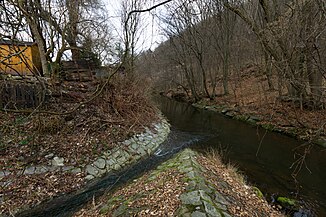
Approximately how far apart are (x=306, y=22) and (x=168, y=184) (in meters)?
6.60

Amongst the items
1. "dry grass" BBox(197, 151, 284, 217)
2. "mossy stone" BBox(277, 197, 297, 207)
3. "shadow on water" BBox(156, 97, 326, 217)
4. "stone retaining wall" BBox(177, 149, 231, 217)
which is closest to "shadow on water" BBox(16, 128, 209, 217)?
"shadow on water" BBox(156, 97, 326, 217)

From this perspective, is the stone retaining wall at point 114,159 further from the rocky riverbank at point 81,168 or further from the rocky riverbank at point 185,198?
the rocky riverbank at point 185,198

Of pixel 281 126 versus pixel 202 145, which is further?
pixel 281 126

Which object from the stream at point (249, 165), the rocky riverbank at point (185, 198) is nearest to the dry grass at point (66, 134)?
the stream at point (249, 165)

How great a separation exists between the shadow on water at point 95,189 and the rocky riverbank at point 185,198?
0.40m

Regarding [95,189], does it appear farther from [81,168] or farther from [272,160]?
[272,160]

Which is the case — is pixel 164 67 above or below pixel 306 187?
above

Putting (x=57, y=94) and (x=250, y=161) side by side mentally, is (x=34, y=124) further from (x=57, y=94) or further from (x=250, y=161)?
(x=250, y=161)

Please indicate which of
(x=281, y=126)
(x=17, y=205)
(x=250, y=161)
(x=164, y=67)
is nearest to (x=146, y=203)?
(x=17, y=205)

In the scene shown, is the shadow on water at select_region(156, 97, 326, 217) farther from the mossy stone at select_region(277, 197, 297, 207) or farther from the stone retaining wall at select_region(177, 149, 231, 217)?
the stone retaining wall at select_region(177, 149, 231, 217)

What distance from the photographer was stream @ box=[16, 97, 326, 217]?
4379mm

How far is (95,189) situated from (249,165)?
4.69 meters

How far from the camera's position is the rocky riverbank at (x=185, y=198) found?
297cm

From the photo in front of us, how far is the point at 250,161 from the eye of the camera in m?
6.75
